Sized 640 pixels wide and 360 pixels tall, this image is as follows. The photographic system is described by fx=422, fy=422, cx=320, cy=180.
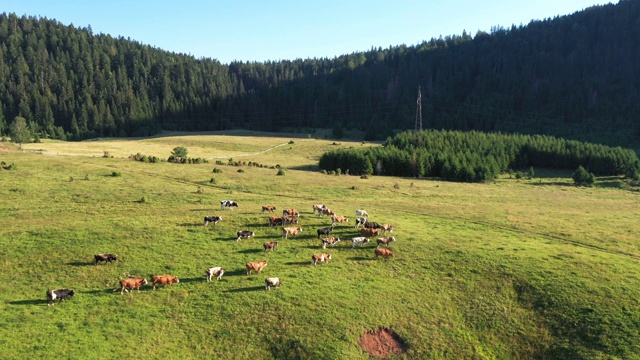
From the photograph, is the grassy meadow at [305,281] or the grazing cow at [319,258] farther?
the grazing cow at [319,258]

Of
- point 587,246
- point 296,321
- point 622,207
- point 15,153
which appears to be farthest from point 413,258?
point 15,153

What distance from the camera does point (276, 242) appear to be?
41062 millimetres

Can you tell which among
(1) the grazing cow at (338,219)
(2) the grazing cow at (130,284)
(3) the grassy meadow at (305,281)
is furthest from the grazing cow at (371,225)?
(2) the grazing cow at (130,284)

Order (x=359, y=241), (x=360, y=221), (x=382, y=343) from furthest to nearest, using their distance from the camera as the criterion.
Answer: (x=360, y=221) → (x=359, y=241) → (x=382, y=343)

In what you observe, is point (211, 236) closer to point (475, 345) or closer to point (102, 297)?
point (102, 297)

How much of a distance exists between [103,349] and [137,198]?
3386 centimetres

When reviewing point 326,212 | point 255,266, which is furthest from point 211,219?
point 326,212

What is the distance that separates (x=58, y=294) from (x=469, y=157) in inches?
3923

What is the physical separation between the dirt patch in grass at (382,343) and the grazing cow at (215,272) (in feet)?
41.7

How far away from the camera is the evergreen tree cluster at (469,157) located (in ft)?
339

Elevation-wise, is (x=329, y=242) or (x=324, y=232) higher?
(x=324, y=232)

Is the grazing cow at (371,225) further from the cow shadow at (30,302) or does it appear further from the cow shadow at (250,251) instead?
the cow shadow at (30,302)

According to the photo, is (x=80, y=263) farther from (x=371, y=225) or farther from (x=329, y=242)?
(x=371, y=225)

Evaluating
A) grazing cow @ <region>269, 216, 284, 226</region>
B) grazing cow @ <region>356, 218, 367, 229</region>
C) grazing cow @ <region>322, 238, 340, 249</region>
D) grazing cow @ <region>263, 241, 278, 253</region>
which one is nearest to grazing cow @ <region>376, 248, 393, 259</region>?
grazing cow @ <region>322, 238, 340, 249</region>
